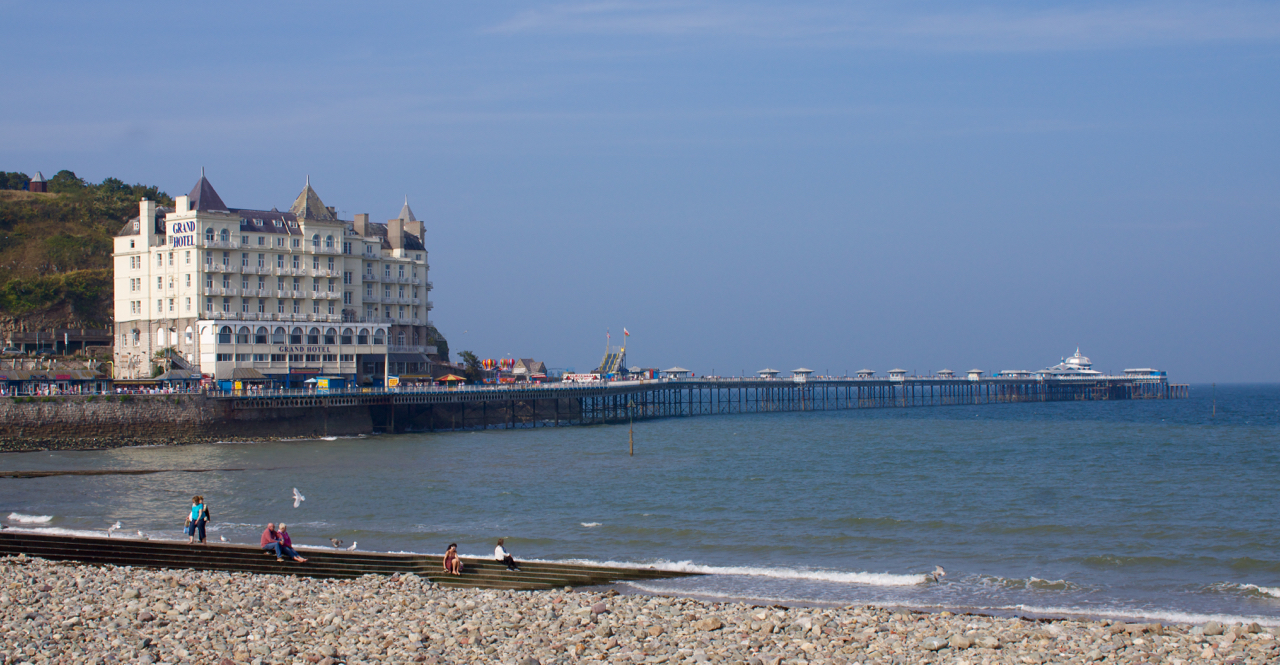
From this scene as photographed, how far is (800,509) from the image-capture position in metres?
29.5

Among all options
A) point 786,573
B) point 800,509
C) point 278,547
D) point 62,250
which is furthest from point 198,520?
point 62,250

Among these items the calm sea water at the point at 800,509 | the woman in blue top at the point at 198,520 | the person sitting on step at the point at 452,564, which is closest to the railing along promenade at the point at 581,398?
the calm sea water at the point at 800,509

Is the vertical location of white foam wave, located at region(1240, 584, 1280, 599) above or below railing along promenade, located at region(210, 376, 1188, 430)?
below

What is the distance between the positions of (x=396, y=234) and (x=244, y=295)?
16.3 m

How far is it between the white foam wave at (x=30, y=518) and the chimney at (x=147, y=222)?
40.1 metres

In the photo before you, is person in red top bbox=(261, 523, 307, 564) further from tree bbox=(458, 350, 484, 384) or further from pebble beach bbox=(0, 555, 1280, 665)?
tree bbox=(458, 350, 484, 384)

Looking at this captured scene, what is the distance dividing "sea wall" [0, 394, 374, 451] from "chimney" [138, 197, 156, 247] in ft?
59.0

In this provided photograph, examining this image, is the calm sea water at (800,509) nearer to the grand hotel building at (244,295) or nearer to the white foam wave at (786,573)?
the white foam wave at (786,573)

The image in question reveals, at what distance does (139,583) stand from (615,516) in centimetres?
1327

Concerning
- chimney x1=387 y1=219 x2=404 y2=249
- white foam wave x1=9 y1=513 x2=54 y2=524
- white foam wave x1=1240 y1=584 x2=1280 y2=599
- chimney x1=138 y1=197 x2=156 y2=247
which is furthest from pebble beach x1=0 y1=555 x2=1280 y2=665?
chimney x1=387 y1=219 x2=404 y2=249

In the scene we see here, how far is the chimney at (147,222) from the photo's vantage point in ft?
208

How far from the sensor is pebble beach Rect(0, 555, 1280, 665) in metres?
13.9

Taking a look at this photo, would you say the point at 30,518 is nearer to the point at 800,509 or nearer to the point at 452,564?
the point at 452,564

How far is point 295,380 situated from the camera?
62156mm
